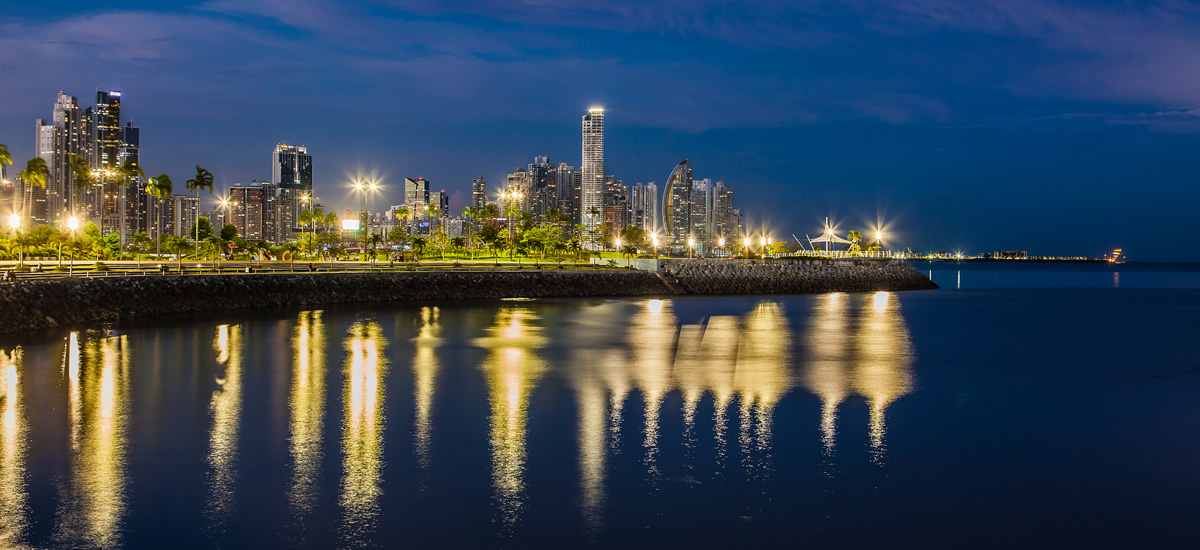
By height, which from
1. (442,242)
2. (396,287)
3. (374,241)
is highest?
(374,241)

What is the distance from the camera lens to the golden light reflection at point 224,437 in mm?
12852

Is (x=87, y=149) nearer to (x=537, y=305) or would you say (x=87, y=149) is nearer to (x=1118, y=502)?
(x=537, y=305)

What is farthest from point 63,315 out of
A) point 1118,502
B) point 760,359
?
point 1118,502

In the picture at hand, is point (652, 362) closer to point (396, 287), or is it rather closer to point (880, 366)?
point (880, 366)

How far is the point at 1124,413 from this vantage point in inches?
893

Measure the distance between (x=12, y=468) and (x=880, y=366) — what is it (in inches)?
1012

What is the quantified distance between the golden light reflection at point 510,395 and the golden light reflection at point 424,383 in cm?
138

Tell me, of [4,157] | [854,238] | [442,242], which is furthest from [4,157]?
[854,238]

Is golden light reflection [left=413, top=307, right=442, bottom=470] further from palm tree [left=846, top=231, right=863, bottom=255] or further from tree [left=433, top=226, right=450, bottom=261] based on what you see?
palm tree [left=846, top=231, right=863, bottom=255]

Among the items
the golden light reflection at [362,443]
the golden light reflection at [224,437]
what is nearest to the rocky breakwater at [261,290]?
the golden light reflection at [224,437]

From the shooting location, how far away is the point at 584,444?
17.2m

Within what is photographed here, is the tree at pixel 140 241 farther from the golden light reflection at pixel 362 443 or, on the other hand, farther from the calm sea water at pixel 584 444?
the golden light reflection at pixel 362 443

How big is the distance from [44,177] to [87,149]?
14679cm

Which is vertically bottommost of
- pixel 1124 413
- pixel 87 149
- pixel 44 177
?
pixel 1124 413
